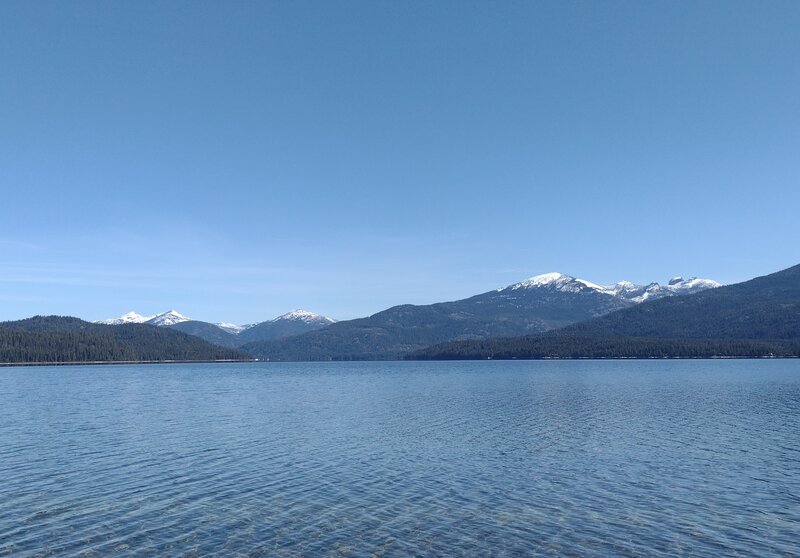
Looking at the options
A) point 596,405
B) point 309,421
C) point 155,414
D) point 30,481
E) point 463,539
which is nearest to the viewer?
point 463,539

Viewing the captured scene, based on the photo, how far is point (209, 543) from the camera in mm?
29453

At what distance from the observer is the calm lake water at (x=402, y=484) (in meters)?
29.9

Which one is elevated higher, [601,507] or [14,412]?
[14,412]

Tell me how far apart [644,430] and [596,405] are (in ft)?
96.8

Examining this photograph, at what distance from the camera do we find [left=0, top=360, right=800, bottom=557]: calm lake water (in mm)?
29938

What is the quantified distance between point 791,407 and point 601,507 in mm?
74002

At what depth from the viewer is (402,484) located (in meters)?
42.1

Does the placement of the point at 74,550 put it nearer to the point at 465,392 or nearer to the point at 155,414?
the point at 155,414

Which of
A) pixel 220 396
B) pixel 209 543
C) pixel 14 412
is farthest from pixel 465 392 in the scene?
pixel 209 543

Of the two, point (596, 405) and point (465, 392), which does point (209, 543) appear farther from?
point (465, 392)

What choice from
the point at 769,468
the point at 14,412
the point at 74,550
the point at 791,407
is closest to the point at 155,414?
the point at 14,412

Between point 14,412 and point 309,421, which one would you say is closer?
point 309,421

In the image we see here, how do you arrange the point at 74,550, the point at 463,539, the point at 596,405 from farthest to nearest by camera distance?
the point at 596,405
the point at 463,539
the point at 74,550

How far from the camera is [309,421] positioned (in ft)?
257
